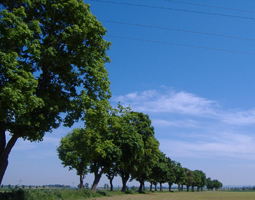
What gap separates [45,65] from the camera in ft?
56.0

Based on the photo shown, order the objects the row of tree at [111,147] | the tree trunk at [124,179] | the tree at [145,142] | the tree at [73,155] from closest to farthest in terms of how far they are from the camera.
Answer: the row of tree at [111,147]
the tree at [73,155]
the tree at [145,142]
the tree trunk at [124,179]

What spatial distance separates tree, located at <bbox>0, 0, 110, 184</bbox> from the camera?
13258 mm

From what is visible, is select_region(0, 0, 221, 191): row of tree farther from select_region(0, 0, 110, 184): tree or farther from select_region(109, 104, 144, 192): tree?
select_region(109, 104, 144, 192): tree

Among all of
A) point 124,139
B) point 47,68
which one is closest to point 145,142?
point 124,139

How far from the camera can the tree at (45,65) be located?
522 inches

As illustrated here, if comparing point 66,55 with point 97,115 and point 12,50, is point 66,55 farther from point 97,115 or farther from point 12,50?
point 97,115

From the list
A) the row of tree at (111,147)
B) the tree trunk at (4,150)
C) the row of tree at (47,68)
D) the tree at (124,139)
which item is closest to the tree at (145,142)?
the row of tree at (111,147)

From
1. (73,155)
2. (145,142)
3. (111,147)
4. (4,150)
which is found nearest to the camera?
(4,150)

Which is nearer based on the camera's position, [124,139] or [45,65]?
[45,65]

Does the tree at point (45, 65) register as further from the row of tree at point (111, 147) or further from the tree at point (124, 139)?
the tree at point (124, 139)

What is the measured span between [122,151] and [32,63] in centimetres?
3021


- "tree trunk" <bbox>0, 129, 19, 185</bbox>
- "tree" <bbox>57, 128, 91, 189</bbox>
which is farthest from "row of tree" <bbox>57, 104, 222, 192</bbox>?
"tree trunk" <bbox>0, 129, 19, 185</bbox>

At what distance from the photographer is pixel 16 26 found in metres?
13.6

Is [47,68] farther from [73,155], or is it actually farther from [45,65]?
[73,155]
